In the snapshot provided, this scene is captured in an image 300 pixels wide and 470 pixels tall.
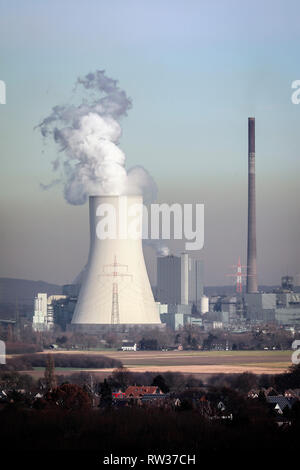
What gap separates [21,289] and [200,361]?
2361 centimetres

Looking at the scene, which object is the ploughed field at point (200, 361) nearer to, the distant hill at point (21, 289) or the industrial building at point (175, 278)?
the distant hill at point (21, 289)

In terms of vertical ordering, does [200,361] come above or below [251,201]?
below

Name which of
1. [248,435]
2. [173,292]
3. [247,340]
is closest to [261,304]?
[173,292]

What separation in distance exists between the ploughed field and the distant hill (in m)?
12.6

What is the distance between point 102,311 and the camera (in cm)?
4388

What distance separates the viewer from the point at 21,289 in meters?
65.3

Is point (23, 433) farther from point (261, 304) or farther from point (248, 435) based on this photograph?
point (261, 304)

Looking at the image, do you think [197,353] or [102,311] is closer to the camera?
Result: [102,311]

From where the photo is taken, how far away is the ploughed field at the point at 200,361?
123 feet

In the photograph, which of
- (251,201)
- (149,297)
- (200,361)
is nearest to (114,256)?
(149,297)

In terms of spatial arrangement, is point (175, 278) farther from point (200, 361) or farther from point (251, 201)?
point (200, 361)

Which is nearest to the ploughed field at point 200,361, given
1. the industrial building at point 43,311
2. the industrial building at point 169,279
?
the industrial building at point 43,311

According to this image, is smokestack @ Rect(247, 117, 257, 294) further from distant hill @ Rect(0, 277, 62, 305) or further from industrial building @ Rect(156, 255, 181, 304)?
distant hill @ Rect(0, 277, 62, 305)
